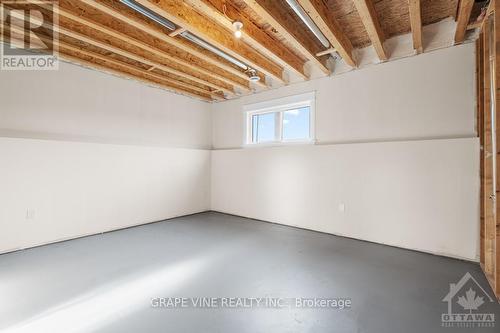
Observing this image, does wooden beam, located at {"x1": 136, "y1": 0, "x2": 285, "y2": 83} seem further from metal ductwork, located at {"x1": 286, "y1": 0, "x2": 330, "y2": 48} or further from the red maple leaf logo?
the red maple leaf logo

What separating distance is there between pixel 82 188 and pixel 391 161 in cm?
465

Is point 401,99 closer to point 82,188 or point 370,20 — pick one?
point 370,20

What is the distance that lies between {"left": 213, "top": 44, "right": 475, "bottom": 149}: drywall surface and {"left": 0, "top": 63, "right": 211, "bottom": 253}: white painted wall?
9.26ft

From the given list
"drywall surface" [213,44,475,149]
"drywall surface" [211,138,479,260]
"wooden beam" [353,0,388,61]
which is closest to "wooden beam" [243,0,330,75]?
"drywall surface" [213,44,475,149]

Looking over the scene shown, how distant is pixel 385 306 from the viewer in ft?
6.23

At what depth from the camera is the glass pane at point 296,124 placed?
430 centimetres

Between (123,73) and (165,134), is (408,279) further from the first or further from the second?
(123,73)

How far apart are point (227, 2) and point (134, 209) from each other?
12.0ft

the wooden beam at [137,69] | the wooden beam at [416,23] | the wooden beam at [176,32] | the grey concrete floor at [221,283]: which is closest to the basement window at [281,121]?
the wooden beam at [137,69]

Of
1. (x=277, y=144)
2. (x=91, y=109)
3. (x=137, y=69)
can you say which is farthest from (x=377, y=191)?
(x=91, y=109)

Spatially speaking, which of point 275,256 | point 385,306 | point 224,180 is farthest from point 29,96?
point 385,306

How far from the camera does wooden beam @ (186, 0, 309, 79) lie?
226 centimetres

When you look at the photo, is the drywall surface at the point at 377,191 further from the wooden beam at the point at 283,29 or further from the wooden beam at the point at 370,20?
the wooden beam at the point at 283,29

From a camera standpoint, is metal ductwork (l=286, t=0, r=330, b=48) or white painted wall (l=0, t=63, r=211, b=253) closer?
metal ductwork (l=286, t=0, r=330, b=48)
